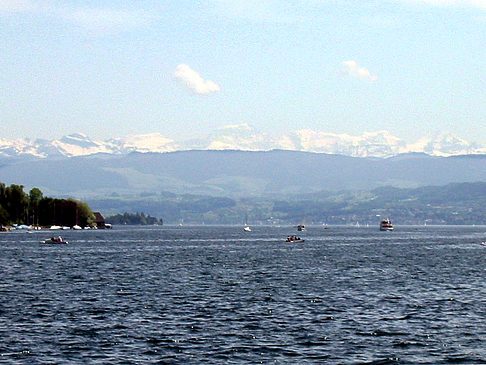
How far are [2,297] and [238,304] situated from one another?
25913 mm

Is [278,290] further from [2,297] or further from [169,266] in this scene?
[169,266]

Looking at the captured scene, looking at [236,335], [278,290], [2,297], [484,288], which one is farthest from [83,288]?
[484,288]

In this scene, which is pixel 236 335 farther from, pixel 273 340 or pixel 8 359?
pixel 8 359

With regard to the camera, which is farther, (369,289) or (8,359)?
(369,289)

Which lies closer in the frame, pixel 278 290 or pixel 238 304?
pixel 238 304

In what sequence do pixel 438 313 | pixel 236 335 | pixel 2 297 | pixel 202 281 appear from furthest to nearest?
pixel 202 281 → pixel 2 297 → pixel 438 313 → pixel 236 335

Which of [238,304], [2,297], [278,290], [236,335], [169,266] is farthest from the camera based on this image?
[169,266]

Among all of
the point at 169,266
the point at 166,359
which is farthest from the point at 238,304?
the point at 169,266

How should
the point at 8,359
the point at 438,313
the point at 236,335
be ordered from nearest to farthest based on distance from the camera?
the point at 8,359
the point at 236,335
the point at 438,313

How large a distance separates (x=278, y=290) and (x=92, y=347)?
43.2 m

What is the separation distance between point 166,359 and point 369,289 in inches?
1952

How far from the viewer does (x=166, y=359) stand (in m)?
57.2

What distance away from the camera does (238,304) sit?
8694 cm

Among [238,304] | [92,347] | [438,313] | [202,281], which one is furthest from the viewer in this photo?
[202,281]
